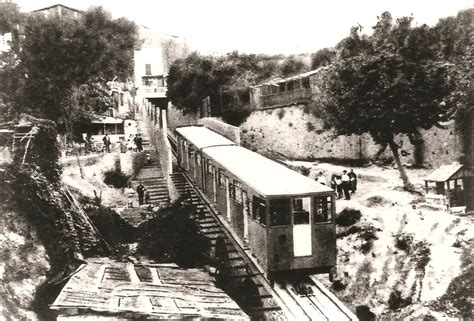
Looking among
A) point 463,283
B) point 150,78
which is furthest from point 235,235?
point 150,78

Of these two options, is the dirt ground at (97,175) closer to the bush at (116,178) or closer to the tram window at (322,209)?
the bush at (116,178)

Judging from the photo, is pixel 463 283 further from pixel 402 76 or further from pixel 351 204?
pixel 402 76

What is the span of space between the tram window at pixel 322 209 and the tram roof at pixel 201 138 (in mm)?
8576

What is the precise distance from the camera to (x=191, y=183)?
78.3 feet

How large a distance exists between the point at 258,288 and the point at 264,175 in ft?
14.3

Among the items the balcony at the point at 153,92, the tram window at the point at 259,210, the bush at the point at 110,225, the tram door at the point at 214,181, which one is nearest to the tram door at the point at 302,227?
the tram window at the point at 259,210

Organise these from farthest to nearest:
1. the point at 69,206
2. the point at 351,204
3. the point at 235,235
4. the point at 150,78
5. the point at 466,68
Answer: the point at 150,78 < the point at 351,204 < the point at 69,206 < the point at 466,68 < the point at 235,235

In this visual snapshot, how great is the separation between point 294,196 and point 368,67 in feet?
34.5

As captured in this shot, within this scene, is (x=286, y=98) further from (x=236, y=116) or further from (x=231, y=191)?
(x=231, y=191)

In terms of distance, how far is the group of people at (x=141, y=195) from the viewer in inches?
948

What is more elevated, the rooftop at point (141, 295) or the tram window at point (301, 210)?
the tram window at point (301, 210)

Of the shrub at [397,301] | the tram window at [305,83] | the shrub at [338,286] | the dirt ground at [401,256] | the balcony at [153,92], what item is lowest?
the shrub at [338,286]

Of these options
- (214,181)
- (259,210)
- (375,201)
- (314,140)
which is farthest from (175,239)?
(314,140)

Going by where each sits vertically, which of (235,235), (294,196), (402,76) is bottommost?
(235,235)
